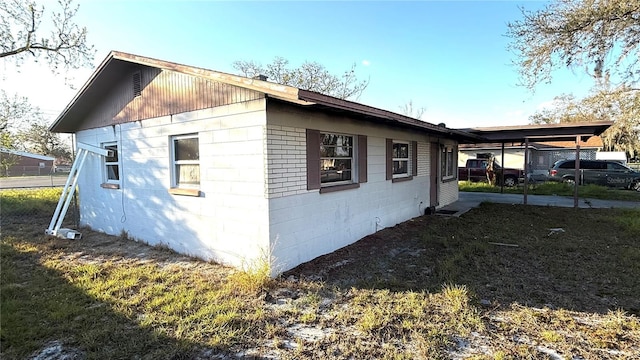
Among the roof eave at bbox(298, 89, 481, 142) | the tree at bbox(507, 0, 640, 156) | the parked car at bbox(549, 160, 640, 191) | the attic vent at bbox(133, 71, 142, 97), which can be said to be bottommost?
the parked car at bbox(549, 160, 640, 191)

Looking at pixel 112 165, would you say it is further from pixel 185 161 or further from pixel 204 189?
pixel 204 189

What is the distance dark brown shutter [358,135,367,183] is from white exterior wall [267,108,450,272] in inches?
5.3

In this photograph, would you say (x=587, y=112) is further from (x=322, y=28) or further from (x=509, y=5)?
(x=322, y=28)

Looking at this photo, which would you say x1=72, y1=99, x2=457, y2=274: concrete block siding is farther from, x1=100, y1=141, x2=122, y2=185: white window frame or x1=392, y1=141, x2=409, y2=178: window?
x1=392, y1=141, x2=409, y2=178: window

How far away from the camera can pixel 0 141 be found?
16.3 metres

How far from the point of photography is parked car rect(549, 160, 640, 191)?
698 inches

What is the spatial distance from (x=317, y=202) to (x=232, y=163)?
1584 millimetres

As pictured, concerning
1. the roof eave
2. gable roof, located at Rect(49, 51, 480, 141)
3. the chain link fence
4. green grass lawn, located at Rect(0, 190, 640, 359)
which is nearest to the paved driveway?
the chain link fence

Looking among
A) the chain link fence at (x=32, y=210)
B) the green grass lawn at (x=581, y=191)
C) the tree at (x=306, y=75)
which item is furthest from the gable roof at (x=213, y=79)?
the tree at (x=306, y=75)

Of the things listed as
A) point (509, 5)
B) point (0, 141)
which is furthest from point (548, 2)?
point (0, 141)

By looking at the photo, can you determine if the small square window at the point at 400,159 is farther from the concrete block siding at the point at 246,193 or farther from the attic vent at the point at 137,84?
the attic vent at the point at 137,84

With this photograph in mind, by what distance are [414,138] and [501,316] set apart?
6288mm

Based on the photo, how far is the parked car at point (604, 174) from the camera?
1773 centimetres

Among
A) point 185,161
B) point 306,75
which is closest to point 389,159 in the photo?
point 185,161
